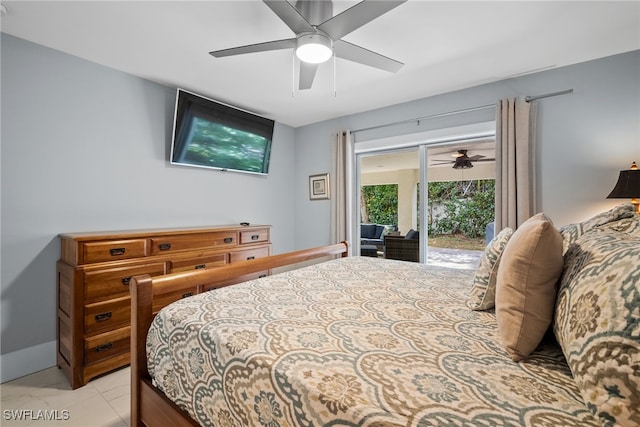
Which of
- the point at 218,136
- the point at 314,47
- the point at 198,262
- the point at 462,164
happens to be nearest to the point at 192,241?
the point at 198,262

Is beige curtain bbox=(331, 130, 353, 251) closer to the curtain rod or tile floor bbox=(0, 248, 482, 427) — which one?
the curtain rod

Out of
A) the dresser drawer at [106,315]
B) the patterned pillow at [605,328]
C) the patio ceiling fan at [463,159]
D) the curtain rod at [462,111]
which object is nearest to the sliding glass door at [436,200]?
the patio ceiling fan at [463,159]

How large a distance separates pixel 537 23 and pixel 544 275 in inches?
76.9

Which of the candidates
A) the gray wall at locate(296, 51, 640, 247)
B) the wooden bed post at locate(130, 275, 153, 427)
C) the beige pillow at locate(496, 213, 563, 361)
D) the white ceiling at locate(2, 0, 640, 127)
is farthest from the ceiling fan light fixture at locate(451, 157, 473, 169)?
the wooden bed post at locate(130, 275, 153, 427)

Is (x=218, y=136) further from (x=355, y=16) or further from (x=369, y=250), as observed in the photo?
(x=369, y=250)

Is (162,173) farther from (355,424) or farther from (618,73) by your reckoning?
(618,73)

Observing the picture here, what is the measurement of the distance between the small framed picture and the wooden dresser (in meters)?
2.00

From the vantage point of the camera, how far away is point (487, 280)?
121 cm

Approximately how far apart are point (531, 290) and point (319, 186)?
3.30 metres

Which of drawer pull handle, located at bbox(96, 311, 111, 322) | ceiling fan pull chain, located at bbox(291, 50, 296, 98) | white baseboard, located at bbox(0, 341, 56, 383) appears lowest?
white baseboard, located at bbox(0, 341, 56, 383)

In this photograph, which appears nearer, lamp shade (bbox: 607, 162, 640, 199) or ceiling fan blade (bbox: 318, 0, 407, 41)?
ceiling fan blade (bbox: 318, 0, 407, 41)

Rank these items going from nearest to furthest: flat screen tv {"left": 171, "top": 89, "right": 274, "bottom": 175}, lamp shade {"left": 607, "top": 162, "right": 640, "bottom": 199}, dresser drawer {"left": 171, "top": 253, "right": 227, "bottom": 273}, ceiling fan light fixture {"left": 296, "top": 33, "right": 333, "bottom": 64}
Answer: ceiling fan light fixture {"left": 296, "top": 33, "right": 333, "bottom": 64}
lamp shade {"left": 607, "top": 162, "right": 640, "bottom": 199}
dresser drawer {"left": 171, "top": 253, "right": 227, "bottom": 273}
flat screen tv {"left": 171, "top": 89, "right": 274, "bottom": 175}

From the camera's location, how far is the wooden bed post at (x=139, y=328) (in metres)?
1.17

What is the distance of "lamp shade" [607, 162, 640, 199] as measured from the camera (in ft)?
6.30
